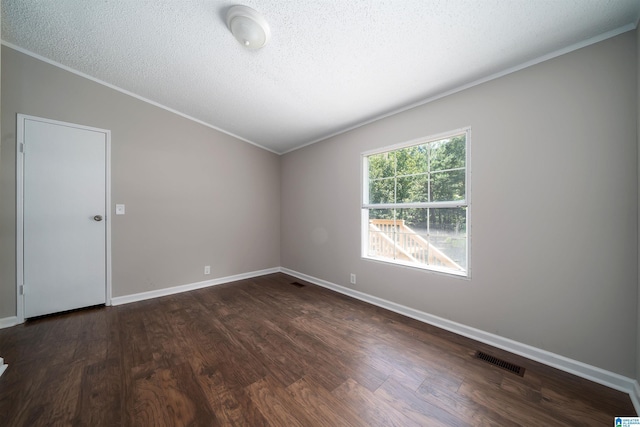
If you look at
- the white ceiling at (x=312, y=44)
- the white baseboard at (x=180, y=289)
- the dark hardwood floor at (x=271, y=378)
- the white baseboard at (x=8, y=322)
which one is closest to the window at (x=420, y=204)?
the white ceiling at (x=312, y=44)

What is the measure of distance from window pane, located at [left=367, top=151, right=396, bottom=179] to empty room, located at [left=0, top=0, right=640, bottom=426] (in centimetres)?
3

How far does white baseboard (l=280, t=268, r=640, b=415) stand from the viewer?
57.6 inches

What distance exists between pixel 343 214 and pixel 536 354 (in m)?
2.32

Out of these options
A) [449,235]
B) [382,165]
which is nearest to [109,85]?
[382,165]

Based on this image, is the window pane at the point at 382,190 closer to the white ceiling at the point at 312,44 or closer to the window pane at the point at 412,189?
the window pane at the point at 412,189

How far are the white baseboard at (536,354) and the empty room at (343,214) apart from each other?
14 millimetres

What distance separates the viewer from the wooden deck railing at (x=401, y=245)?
2389mm

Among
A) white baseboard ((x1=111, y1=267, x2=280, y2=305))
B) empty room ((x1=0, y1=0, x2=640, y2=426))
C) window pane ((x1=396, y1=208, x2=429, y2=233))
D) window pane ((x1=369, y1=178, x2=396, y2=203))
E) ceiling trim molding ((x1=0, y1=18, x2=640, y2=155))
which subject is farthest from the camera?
white baseboard ((x1=111, y1=267, x2=280, y2=305))

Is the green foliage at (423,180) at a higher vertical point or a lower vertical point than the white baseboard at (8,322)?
higher

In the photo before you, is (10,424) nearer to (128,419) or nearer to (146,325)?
(128,419)

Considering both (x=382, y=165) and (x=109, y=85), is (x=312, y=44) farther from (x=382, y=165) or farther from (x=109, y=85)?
(x=109, y=85)

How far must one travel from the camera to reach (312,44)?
1835mm

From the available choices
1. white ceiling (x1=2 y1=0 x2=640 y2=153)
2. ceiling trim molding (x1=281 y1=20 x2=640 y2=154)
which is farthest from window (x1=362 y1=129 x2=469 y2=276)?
white ceiling (x1=2 y1=0 x2=640 y2=153)

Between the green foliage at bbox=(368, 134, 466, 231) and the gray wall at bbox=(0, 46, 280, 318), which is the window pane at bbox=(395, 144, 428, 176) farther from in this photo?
the gray wall at bbox=(0, 46, 280, 318)
